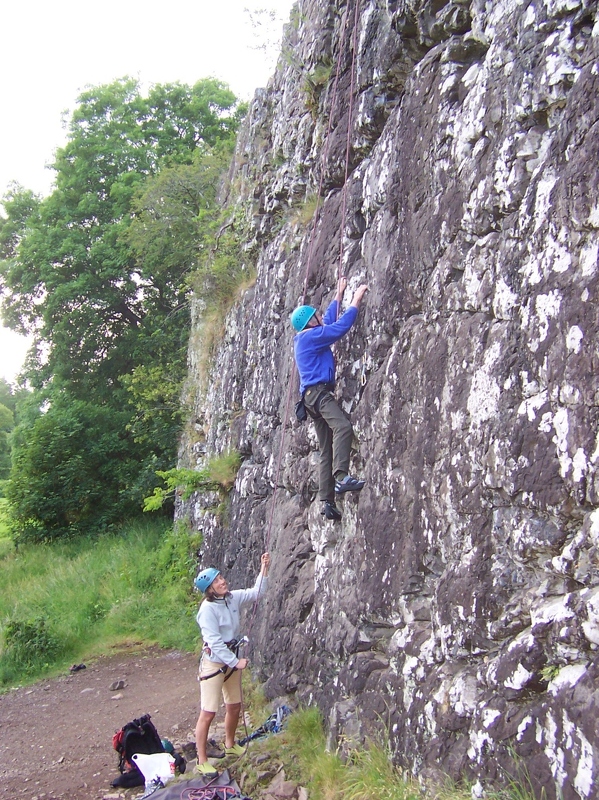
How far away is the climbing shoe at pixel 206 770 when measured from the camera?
577 cm

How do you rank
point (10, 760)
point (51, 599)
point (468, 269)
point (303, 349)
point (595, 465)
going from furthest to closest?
point (51, 599) < point (10, 760) < point (303, 349) < point (468, 269) < point (595, 465)

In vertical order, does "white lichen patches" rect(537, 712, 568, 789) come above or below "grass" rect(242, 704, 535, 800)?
above

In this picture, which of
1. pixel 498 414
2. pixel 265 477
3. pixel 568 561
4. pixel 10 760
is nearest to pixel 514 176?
pixel 498 414

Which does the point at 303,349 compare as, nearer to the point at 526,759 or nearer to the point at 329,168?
the point at 329,168

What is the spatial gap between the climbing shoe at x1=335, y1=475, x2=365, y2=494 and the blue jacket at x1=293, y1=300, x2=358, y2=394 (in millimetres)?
1011

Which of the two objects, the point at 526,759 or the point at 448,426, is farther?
the point at 448,426

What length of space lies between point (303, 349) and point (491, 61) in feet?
9.51

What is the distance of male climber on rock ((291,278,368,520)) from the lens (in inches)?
246

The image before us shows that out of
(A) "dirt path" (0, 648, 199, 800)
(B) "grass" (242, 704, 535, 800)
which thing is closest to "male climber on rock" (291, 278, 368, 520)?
(B) "grass" (242, 704, 535, 800)

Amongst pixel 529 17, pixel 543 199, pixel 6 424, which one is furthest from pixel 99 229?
pixel 6 424

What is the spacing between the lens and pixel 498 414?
4.33m

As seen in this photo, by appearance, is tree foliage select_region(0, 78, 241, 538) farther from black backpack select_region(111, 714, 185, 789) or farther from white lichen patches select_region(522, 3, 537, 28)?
white lichen patches select_region(522, 3, 537, 28)

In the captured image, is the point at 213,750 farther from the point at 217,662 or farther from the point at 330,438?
the point at 330,438

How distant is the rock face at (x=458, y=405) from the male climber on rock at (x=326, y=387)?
0.16 metres
